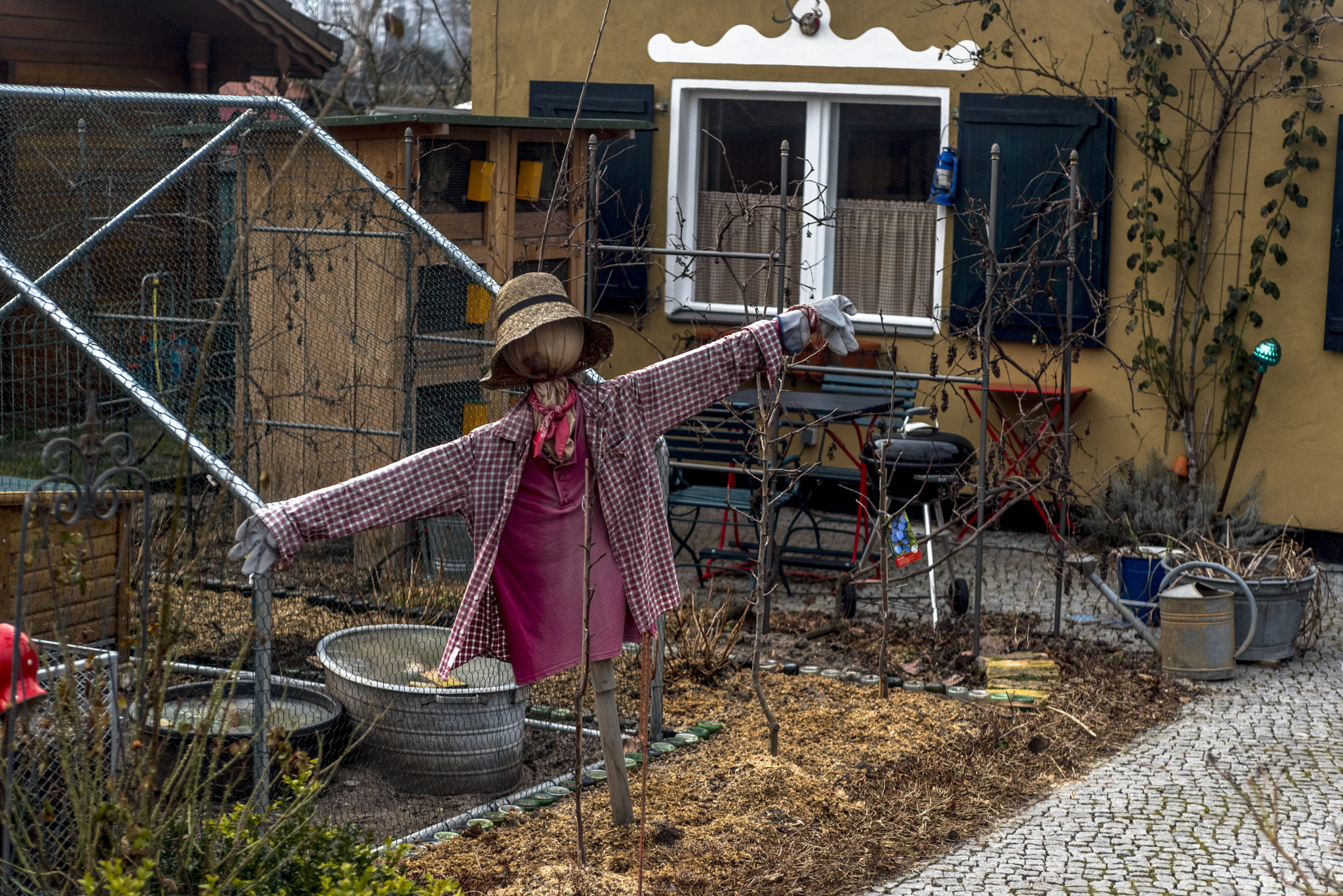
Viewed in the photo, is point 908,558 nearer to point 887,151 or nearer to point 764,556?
point 764,556

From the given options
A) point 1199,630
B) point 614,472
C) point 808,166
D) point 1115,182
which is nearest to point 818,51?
point 808,166

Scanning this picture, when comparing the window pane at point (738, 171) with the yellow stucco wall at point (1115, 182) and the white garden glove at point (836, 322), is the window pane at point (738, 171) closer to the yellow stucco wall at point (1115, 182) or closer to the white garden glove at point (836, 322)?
the yellow stucco wall at point (1115, 182)

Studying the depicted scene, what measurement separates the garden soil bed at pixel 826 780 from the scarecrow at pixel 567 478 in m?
0.43

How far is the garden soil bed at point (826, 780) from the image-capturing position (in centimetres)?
435

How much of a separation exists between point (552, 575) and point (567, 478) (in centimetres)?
28

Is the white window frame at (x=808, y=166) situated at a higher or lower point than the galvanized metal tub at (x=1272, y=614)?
higher

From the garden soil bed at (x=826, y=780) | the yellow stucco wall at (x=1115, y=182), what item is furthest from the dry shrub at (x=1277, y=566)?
the yellow stucco wall at (x=1115, y=182)

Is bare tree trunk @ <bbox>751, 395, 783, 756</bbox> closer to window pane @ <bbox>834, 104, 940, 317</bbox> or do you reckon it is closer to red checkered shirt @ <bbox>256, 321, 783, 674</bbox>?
red checkered shirt @ <bbox>256, 321, 783, 674</bbox>

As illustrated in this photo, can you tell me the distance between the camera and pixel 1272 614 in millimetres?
6801

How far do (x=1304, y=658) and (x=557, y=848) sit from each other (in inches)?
164

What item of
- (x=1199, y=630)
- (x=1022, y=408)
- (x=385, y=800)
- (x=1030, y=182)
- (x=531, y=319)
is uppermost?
(x=1030, y=182)

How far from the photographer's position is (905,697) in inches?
243

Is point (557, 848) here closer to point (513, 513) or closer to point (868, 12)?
point (513, 513)

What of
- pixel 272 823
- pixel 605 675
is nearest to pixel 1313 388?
pixel 605 675
